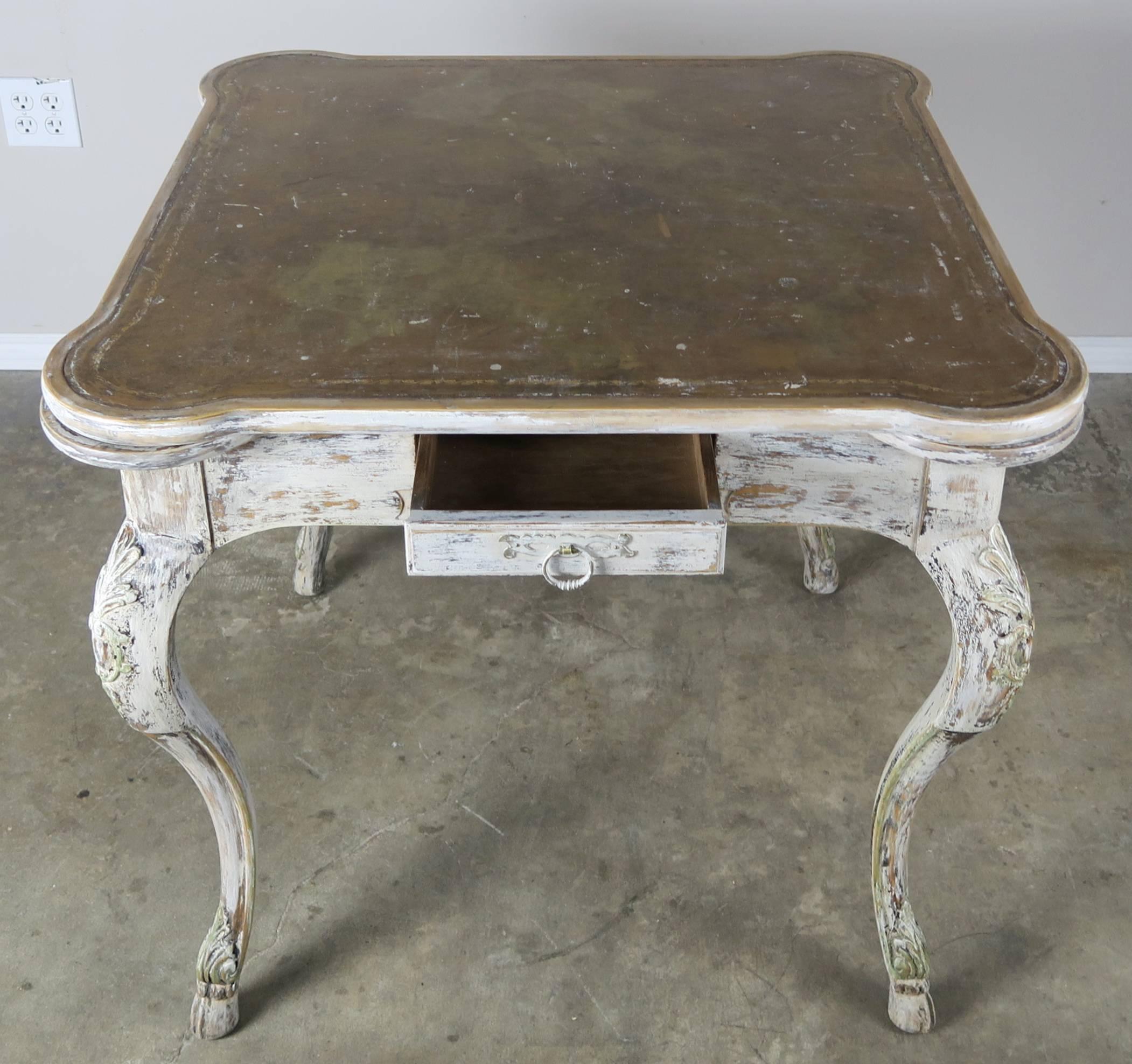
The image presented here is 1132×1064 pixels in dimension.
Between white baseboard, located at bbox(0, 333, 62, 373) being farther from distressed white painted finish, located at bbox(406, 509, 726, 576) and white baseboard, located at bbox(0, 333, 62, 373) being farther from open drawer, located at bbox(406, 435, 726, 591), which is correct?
distressed white painted finish, located at bbox(406, 509, 726, 576)

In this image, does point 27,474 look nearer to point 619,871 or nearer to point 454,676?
point 454,676

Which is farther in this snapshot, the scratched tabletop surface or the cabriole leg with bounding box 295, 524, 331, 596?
the cabriole leg with bounding box 295, 524, 331, 596

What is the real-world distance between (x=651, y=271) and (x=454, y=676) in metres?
0.87

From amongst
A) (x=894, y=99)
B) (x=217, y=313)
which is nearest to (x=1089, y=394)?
(x=894, y=99)

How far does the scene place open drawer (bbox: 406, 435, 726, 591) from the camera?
1143mm

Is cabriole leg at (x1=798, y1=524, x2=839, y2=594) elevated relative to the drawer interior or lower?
lower

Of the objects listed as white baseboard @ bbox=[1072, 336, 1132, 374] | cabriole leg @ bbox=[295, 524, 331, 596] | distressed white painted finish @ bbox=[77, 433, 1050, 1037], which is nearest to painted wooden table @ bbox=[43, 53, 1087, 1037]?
distressed white painted finish @ bbox=[77, 433, 1050, 1037]

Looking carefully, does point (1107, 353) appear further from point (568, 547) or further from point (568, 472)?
point (568, 547)

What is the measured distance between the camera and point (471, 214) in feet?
4.51

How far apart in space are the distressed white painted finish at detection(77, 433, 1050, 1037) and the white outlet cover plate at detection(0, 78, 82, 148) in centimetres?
143

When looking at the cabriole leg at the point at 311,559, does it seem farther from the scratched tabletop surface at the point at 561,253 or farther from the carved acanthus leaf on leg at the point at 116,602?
the carved acanthus leaf on leg at the point at 116,602

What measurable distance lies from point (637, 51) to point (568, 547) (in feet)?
4.53

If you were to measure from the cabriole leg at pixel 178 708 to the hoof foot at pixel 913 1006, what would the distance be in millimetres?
781

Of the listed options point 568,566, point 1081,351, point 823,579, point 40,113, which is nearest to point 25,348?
point 40,113
